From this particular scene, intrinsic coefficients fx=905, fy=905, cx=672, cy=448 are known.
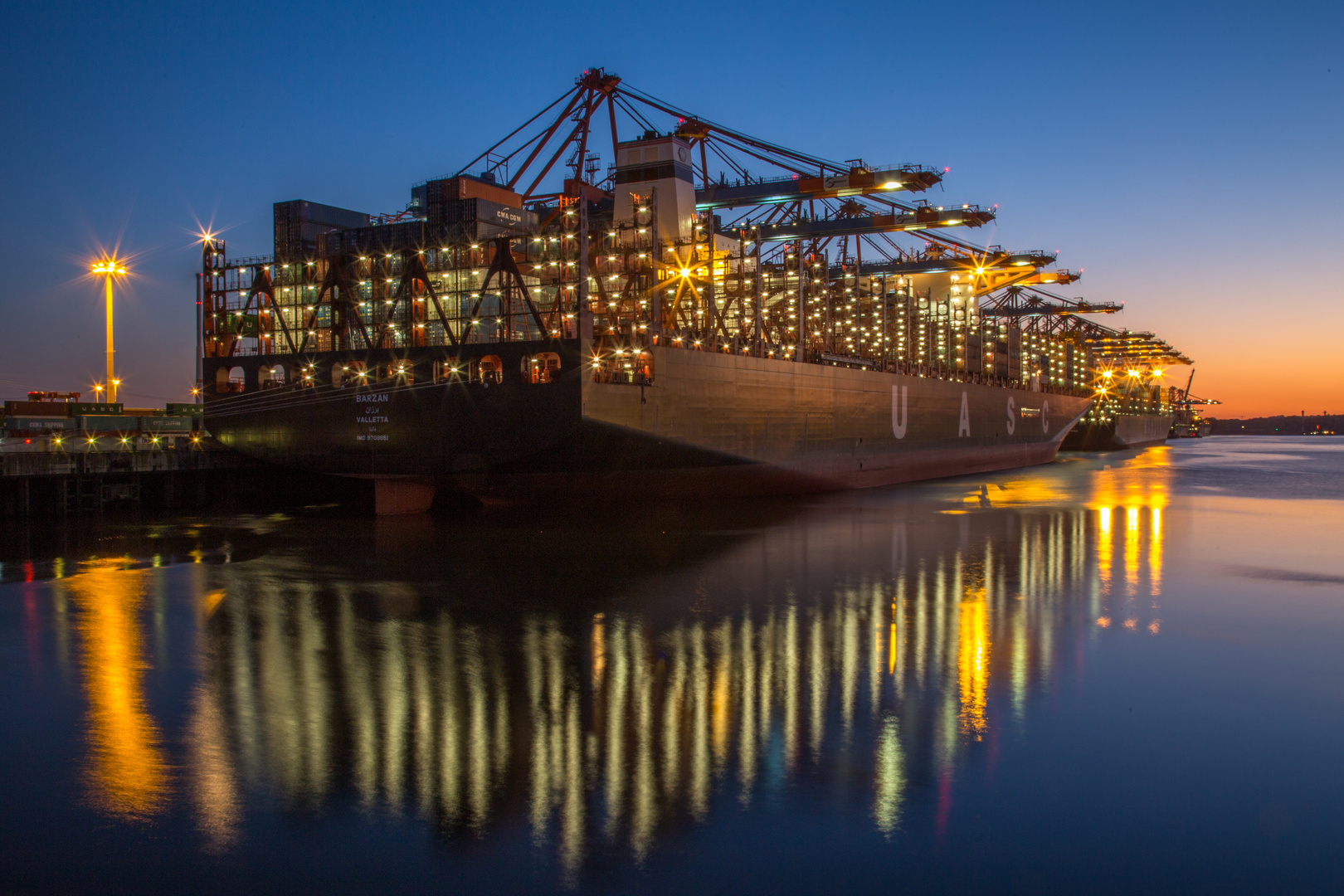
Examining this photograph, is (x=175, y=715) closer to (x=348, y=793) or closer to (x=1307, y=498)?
(x=348, y=793)

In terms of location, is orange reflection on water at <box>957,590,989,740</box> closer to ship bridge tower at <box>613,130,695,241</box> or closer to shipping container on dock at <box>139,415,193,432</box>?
ship bridge tower at <box>613,130,695,241</box>

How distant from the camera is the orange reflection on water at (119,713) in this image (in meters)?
6.55

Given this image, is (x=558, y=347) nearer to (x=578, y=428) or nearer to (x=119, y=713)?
(x=578, y=428)

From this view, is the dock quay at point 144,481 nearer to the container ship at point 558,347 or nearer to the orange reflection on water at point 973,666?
the container ship at point 558,347

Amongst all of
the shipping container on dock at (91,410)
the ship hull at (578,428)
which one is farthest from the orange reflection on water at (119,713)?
the shipping container on dock at (91,410)

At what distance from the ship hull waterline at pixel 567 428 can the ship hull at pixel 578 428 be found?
40mm

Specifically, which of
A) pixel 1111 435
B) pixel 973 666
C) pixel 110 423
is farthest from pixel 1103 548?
pixel 1111 435

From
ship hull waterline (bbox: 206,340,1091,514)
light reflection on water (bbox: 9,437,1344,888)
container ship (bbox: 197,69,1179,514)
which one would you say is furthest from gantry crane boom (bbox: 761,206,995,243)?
light reflection on water (bbox: 9,437,1344,888)

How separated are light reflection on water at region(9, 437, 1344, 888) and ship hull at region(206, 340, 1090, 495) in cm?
496

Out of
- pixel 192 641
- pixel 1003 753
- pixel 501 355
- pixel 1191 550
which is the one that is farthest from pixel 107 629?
pixel 1191 550

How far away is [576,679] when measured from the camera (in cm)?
958

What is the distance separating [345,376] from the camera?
1081 inches

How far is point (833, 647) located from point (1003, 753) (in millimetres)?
3772

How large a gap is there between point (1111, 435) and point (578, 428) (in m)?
80.9
